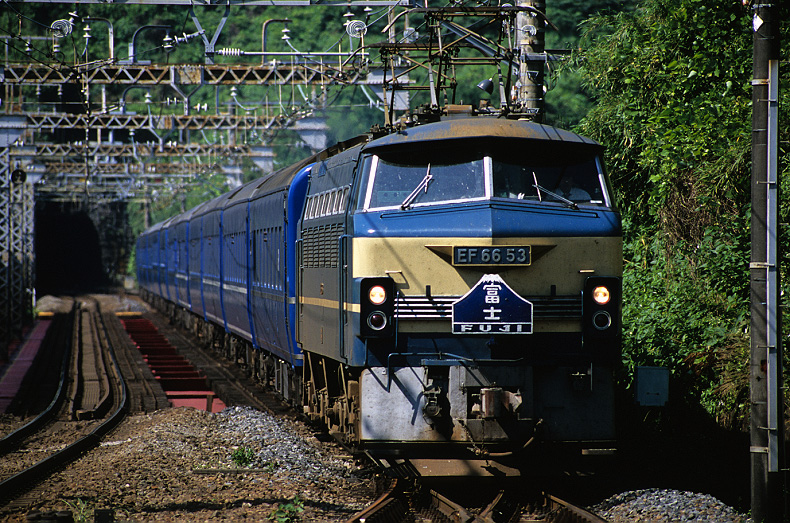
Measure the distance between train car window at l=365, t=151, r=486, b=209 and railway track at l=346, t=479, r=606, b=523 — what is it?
96.6 inches

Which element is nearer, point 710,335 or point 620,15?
point 710,335

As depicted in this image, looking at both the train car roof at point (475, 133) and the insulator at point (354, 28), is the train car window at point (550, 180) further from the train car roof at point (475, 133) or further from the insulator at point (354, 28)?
the insulator at point (354, 28)

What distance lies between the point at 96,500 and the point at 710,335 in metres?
6.76

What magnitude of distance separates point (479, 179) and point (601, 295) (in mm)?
1418

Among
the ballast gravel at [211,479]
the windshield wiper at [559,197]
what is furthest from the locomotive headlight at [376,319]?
the windshield wiper at [559,197]

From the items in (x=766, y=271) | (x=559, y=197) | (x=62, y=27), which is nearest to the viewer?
(x=766, y=271)

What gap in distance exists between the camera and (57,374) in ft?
74.8

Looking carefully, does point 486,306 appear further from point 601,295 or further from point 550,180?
point 550,180

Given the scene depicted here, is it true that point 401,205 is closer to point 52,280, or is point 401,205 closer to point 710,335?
point 710,335

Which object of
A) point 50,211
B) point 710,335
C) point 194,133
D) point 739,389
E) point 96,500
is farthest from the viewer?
point 50,211

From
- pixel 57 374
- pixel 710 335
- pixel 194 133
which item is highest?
pixel 194 133

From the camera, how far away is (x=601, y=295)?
8391mm

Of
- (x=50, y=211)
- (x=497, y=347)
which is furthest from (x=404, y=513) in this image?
(x=50, y=211)

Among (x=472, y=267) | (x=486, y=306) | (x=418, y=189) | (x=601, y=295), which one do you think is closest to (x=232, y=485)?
(x=486, y=306)
